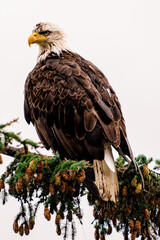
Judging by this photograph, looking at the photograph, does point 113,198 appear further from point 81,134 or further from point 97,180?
point 81,134

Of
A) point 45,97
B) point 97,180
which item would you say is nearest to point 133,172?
point 97,180

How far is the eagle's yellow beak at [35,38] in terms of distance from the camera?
634 cm

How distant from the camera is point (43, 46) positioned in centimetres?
654

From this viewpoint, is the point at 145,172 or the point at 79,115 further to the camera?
the point at 79,115

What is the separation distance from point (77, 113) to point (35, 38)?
207cm

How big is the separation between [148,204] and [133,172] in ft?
1.16

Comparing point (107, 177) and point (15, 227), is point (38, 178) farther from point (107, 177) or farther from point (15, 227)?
point (107, 177)

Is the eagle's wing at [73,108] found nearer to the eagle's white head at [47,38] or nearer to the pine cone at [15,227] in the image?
the eagle's white head at [47,38]

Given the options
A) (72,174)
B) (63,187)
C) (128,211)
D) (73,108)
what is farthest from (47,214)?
(73,108)

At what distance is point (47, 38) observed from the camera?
6.48 metres

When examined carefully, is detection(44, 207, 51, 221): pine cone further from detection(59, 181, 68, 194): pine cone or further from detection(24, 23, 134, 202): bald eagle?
detection(24, 23, 134, 202): bald eagle

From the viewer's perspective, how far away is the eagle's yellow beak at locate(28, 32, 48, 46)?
20.8 feet

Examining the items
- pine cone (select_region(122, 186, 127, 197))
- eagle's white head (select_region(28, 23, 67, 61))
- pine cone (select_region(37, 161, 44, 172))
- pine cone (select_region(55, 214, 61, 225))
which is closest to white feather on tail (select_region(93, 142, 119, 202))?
pine cone (select_region(122, 186, 127, 197))

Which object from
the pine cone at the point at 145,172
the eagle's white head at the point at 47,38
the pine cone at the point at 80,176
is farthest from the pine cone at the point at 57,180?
the eagle's white head at the point at 47,38
